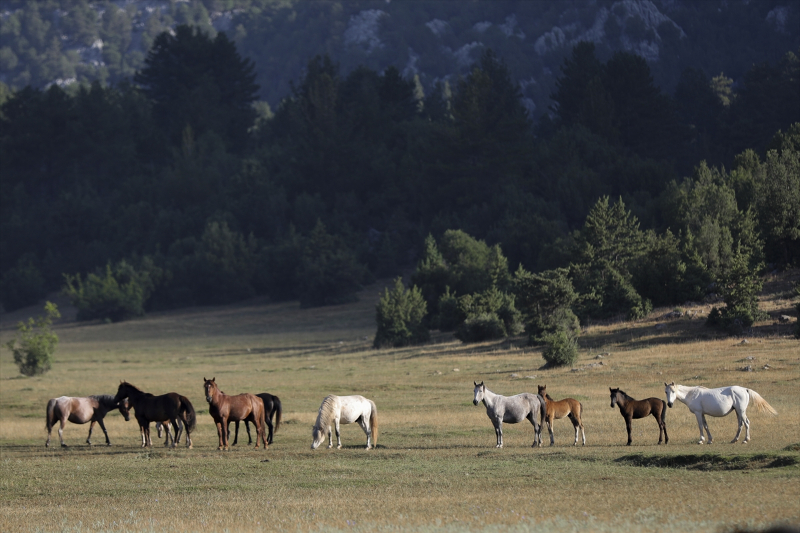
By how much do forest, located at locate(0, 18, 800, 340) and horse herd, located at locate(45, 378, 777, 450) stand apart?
3213 cm

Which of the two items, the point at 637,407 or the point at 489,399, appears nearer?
the point at 637,407

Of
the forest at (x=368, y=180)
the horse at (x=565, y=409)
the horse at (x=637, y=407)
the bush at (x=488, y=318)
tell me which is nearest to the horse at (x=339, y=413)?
the horse at (x=565, y=409)

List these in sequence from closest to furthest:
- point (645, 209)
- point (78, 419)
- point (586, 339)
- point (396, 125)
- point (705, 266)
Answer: point (78, 419)
point (586, 339)
point (705, 266)
point (645, 209)
point (396, 125)

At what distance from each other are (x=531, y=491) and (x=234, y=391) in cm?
2252

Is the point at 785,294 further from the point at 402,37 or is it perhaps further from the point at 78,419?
the point at 402,37

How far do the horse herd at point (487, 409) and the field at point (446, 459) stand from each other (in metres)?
0.56

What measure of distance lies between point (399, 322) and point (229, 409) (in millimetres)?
34665

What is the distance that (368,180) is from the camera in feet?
328

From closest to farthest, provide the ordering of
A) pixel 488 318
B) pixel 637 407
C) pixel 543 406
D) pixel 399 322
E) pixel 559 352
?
pixel 637 407, pixel 543 406, pixel 559 352, pixel 488 318, pixel 399 322

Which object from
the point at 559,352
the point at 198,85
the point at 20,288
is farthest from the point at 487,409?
the point at 198,85

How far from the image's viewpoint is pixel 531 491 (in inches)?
599

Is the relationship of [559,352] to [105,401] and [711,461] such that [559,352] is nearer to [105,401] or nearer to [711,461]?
[105,401]

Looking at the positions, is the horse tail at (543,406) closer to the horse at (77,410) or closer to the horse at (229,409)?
the horse at (229,409)

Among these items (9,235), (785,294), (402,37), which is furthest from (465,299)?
(402,37)
